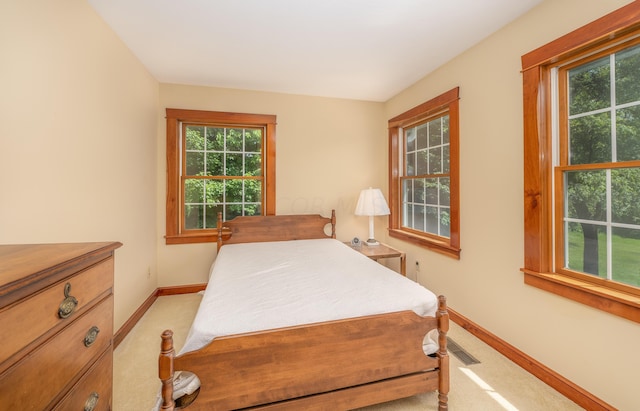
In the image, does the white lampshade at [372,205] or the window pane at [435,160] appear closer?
the window pane at [435,160]

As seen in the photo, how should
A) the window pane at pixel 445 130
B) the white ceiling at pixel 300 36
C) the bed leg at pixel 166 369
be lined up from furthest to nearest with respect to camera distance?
the window pane at pixel 445 130
the white ceiling at pixel 300 36
the bed leg at pixel 166 369

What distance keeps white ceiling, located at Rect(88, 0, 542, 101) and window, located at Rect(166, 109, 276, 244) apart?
0.48 meters

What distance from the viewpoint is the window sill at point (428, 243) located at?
Answer: 2.73 meters

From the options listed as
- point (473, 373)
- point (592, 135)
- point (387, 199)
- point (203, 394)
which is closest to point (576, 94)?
point (592, 135)

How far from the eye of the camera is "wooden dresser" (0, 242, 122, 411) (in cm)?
69

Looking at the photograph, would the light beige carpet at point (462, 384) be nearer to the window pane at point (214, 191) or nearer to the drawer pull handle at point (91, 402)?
the drawer pull handle at point (91, 402)

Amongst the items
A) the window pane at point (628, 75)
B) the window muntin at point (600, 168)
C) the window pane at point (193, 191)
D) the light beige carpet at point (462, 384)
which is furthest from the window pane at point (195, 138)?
the window pane at point (628, 75)

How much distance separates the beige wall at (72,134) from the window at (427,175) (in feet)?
9.62

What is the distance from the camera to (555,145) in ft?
6.29

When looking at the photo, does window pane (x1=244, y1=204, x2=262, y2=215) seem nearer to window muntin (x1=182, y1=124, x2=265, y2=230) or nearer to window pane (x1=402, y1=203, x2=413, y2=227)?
window muntin (x1=182, y1=124, x2=265, y2=230)

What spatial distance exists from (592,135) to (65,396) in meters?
2.79

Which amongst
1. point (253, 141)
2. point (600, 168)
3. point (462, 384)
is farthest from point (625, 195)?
point (253, 141)

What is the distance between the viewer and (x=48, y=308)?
0.81m

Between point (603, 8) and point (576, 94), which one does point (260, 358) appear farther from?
point (603, 8)
